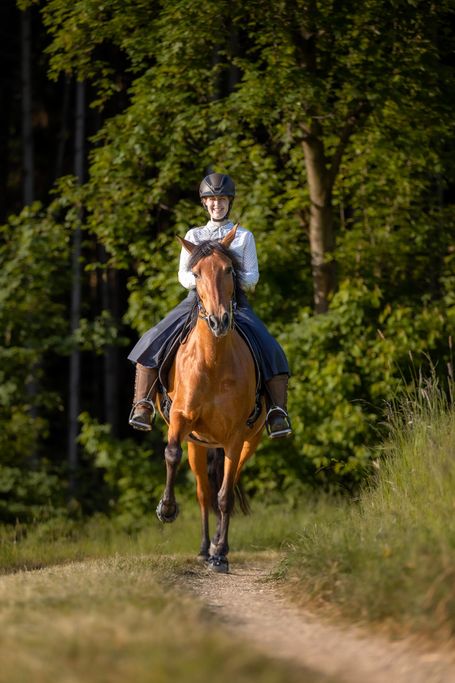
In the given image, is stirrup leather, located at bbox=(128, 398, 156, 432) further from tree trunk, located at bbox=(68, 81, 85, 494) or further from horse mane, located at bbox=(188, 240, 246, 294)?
tree trunk, located at bbox=(68, 81, 85, 494)

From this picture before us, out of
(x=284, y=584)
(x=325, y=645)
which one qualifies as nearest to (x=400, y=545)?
(x=325, y=645)

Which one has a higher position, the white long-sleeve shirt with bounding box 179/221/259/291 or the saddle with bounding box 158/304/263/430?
the white long-sleeve shirt with bounding box 179/221/259/291

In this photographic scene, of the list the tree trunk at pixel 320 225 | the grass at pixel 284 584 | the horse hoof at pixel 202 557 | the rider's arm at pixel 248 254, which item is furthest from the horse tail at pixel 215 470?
the tree trunk at pixel 320 225

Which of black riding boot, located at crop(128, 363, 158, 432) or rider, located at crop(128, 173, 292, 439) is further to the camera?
black riding boot, located at crop(128, 363, 158, 432)

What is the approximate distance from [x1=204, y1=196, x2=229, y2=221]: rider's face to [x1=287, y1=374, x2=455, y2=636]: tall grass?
8.44 ft

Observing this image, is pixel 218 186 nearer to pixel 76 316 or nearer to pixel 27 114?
pixel 76 316

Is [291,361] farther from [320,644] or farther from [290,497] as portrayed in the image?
[320,644]

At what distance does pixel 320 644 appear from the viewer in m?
5.66

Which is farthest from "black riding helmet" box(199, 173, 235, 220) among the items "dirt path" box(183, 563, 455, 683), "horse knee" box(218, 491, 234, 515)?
"dirt path" box(183, 563, 455, 683)

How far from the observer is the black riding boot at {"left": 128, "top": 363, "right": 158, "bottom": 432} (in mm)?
9898

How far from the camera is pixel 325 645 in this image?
5.63 meters

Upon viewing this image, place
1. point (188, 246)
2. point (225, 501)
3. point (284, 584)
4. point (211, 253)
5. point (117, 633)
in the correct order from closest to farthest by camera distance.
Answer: point (117, 633) < point (284, 584) < point (211, 253) < point (188, 246) < point (225, 501)

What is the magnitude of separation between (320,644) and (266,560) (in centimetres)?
517

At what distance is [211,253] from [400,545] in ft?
10.8
